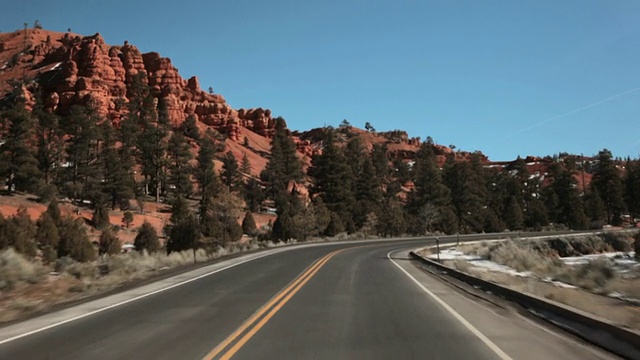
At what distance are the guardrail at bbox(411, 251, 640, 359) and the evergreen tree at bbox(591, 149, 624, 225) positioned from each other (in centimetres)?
10893

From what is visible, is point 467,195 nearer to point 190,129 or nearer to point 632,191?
point 632,191

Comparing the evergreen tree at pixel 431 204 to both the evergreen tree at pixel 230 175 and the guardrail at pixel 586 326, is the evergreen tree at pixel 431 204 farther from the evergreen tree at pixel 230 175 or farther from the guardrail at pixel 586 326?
the guardrail at pixel 586 326

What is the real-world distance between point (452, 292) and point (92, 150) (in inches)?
3250

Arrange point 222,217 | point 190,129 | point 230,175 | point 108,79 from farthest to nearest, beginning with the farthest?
point 108,79, point 190,129, point 230,175, point 222,217

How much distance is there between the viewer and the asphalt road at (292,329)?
279 inches

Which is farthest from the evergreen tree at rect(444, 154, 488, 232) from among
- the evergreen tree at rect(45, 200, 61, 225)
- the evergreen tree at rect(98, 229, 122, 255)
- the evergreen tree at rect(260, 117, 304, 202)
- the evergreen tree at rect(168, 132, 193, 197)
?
the evergreen tree at rect(45, 200, 61, 225)

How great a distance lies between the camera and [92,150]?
84.8 m

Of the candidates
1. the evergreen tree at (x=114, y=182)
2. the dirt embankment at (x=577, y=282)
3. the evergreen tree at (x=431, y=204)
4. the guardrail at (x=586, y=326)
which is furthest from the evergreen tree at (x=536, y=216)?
the guardrail at (x=586, y=326)

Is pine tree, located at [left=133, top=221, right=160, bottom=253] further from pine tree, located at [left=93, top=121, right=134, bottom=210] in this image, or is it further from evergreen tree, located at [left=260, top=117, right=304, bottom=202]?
evergreen tree, located at [left=260, top=117, right=304, bottom=202]

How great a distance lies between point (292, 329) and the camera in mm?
8688

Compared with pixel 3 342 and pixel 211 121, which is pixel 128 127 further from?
pixel 3 342

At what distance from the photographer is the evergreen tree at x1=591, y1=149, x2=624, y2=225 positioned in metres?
105

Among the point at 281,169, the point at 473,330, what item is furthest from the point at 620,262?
the point at 281,169

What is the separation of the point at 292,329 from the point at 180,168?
78.5 m
